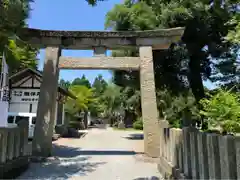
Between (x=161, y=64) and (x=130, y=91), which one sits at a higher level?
(x=161, y=64)

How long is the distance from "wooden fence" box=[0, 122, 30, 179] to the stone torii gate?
194 centimetres

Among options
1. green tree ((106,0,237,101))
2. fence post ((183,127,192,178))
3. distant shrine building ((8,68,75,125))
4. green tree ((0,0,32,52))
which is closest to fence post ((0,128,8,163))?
green tree ((0,0,32,52))

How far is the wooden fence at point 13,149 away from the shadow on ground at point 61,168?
0.48m

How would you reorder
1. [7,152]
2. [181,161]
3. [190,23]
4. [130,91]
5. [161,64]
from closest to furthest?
[181,161]
[7,152]
[190,23]
[161,64]
[130,91]

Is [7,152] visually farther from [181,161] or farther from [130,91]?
[130,91]

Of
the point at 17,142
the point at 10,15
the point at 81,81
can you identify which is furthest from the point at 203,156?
the point at 81,81

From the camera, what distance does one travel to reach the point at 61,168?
877 centimetres

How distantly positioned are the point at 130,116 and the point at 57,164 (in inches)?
1463

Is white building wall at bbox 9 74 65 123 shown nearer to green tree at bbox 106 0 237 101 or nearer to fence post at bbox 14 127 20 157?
green tree at bbox 106 0 237 101

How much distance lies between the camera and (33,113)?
1948 cm

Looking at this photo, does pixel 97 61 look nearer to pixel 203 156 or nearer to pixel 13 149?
pixel 13 149

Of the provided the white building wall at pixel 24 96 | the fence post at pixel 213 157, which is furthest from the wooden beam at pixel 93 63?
the white building wall at pixel 24 96

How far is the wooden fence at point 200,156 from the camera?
3.76 m

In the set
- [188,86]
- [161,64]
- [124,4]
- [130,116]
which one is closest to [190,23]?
[161,64]
